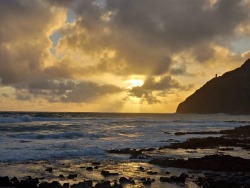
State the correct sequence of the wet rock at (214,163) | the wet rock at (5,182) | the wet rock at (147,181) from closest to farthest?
the wet rock at (5,182) < the wet rock at (147,181) < the wet rock at (214,163)

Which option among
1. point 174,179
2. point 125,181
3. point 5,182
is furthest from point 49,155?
point 174,179

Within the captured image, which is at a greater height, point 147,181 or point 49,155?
point 49,155

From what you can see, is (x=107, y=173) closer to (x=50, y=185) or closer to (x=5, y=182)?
(x=50, y=185)

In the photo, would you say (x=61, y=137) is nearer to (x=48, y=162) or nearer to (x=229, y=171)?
(x=48, y=162)

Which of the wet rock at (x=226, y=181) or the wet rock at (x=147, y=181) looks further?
the wet rock at (x=147, y=181)

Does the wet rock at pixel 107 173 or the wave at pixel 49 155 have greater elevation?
the wave at pixel 49 155

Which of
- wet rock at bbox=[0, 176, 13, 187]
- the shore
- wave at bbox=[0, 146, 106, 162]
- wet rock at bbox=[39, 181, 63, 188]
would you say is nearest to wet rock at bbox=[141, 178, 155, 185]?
the shore

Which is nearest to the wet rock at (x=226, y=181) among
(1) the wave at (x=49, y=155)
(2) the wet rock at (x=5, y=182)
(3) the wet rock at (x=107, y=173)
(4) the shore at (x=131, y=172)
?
(4) the shore at (x=131, y=172)

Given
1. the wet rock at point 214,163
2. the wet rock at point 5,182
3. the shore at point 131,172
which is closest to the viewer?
the wet rock at point 5,182

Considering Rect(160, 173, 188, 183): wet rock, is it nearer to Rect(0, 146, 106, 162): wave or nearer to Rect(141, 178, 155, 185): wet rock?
Rect(141, 178, 155, 185): wet rock

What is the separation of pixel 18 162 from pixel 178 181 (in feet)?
39.1

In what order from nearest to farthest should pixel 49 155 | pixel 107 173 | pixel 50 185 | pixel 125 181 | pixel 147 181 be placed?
pixel 50 185 < pixel 147 181 < pixel 125 181 < pixel 107 173 < pixel 49 155

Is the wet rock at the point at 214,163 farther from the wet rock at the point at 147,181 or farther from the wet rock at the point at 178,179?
the wet rock at the point at 147,181

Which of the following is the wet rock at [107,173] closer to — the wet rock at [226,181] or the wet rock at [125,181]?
the wet rock at [125,181]
